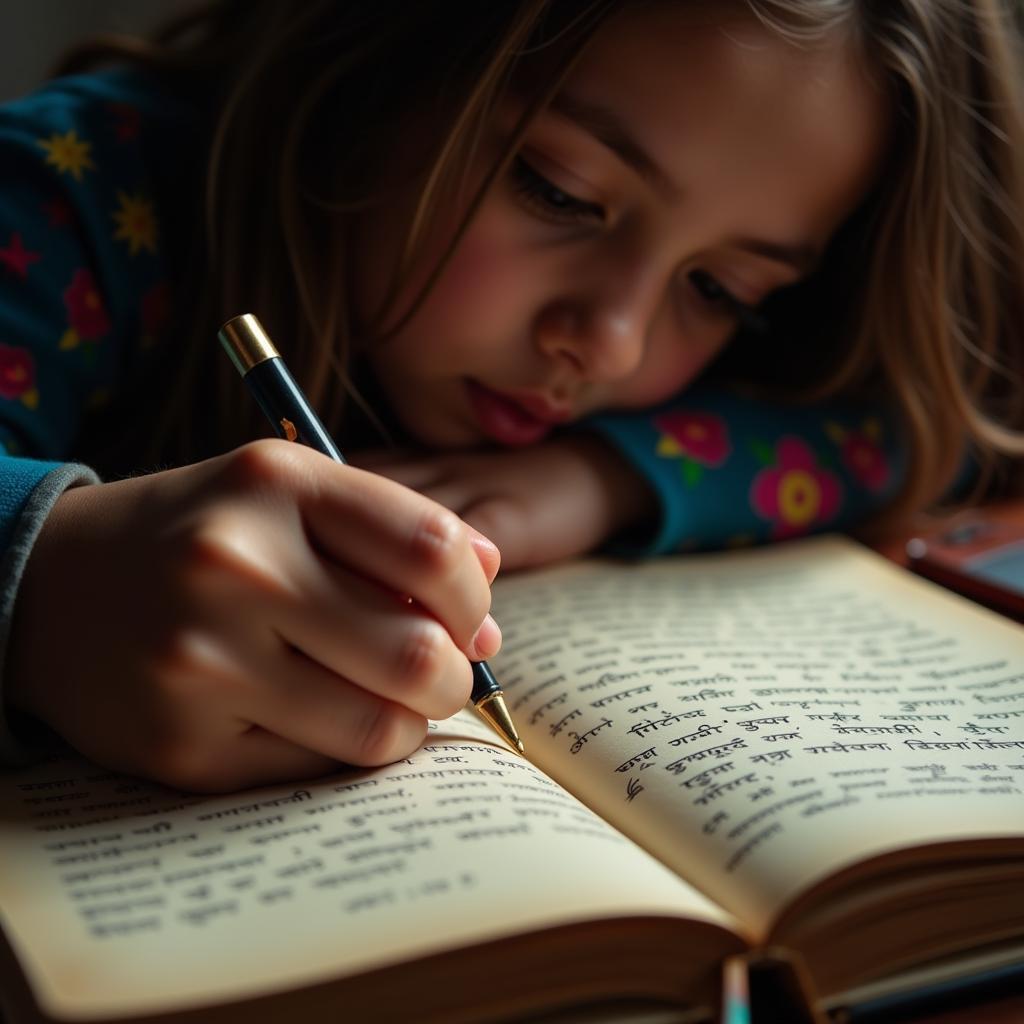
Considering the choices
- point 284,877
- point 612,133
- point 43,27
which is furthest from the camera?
point 43,27

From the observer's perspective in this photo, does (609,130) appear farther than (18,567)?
Yes

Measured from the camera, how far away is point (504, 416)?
2.51 feet

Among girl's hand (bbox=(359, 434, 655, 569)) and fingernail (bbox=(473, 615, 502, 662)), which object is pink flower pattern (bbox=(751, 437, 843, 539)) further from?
fingernail (bbox=(473, 615, 502, 662))

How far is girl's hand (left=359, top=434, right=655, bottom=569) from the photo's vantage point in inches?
27.0

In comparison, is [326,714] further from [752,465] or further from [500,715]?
[752,465]

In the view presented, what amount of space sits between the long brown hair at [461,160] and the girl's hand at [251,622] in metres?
0.30

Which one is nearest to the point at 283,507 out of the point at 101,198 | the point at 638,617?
the point at 638,617

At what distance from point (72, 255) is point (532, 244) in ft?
0.93

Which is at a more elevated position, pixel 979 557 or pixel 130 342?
pixel 130 342

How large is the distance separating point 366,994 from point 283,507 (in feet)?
0.56

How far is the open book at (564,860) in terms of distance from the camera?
32 cm

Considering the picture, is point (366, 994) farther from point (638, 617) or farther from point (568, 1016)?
point (638, 617)

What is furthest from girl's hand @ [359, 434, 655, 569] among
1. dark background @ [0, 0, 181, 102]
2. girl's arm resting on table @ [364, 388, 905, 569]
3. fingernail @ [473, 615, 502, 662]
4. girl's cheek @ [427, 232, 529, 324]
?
dark background @ [0, 0, 181, 102]

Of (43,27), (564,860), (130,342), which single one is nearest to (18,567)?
(564,860)
